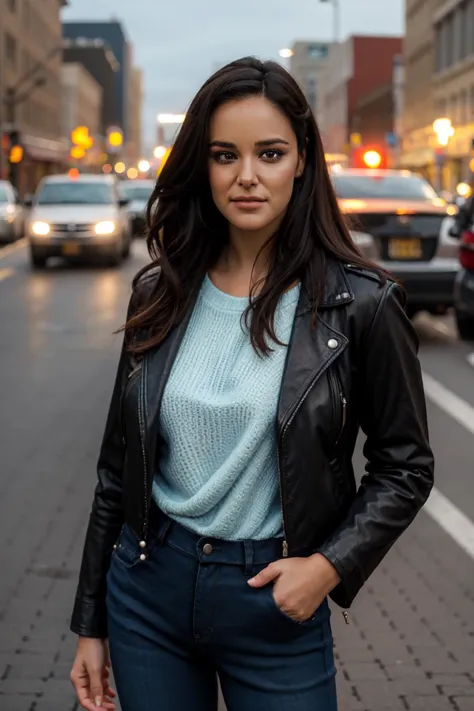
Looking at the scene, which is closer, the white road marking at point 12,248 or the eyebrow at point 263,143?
the eyebrow at point 263,143

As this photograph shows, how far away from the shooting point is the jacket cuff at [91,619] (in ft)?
8.37

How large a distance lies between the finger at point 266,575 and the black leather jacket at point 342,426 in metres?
0.04

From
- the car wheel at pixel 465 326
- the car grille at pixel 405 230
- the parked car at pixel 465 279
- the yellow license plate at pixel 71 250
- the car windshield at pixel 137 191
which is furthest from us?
the car windshield at pixel 137 191

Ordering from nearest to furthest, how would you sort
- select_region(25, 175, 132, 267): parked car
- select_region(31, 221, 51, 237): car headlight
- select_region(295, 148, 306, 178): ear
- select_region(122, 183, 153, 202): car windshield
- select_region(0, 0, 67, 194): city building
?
1. select_region(295, 148, 306, 178): ear
2. select_region(31, 221, 51, 237): car headlight
3. select_region(25, 175, 132, 267): parked car
4. select_region(122, 183, 153, 202): car windshield
5. select_region(0, 0, 67, 194): city building

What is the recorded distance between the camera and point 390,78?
125000 millimetres

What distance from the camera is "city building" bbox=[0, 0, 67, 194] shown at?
251 ft

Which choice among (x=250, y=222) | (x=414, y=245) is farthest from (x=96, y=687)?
(x=414, y=245)

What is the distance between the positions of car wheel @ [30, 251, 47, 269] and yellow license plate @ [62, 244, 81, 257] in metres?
0.45

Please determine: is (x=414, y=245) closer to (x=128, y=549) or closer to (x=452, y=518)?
(x=452, y=518)

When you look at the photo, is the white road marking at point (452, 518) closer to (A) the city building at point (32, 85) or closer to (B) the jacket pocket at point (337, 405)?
(B) the jacket pocket at point (337, 405)

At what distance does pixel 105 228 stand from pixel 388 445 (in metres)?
23.1

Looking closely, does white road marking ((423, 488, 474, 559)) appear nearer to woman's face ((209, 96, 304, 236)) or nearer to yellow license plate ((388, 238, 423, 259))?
woman's face ((209, 96, 304, 236))

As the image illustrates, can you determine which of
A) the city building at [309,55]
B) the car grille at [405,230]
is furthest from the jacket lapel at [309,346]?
the city building at [309,55]

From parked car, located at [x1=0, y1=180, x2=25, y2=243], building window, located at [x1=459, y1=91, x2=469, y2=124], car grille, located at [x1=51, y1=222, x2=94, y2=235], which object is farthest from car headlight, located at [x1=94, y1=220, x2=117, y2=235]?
building window, located at [x1=459, y1=91, x2=469, y2=124]
